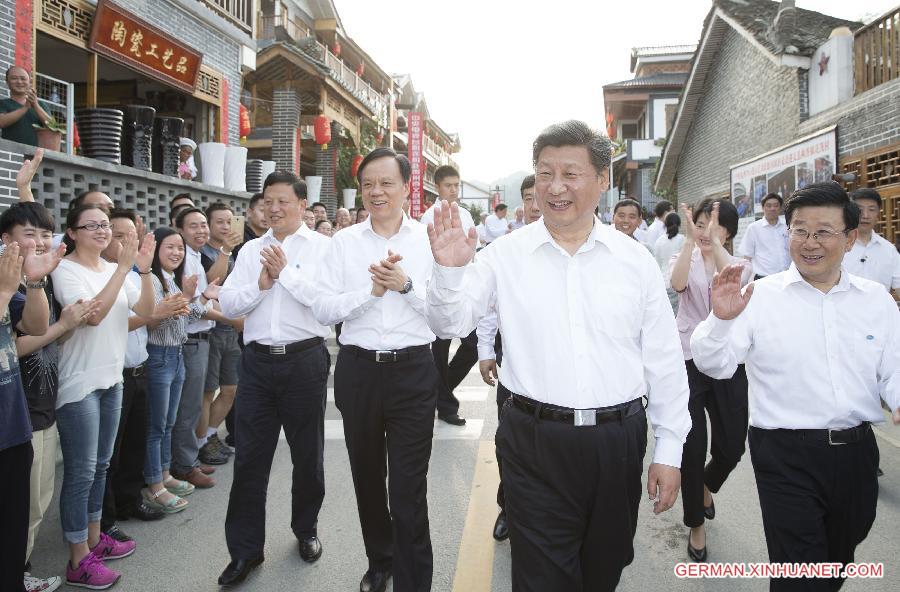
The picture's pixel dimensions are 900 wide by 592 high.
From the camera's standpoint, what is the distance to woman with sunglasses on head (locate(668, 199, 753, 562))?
147 inches

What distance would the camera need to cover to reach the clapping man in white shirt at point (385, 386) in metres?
3.21

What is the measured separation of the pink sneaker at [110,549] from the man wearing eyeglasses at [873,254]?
5.93 meters

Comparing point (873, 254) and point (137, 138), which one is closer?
point (873, 254)

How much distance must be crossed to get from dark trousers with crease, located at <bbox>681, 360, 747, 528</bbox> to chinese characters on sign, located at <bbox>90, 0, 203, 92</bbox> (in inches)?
322

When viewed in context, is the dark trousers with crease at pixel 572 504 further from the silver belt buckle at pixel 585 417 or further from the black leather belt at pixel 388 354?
the black leather belt at pixel 388 354

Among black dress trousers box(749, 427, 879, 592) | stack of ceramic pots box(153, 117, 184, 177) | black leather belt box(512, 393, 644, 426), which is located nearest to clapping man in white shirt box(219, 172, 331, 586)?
black leather belt box(512, 393, 644, 426)

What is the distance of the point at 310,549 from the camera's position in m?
3.71

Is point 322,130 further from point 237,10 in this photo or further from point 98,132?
point 98,132

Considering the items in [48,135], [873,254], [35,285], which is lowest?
[35,285]

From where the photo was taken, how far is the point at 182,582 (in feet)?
11.3

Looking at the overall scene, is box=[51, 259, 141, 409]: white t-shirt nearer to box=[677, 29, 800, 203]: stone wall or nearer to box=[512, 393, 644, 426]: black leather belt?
box=[512, 393, 644, 426]: black leather belt

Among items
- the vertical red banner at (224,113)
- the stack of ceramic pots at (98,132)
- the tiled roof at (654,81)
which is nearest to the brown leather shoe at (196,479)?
the stack of ceramic pots at (98,132)

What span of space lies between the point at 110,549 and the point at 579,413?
291 cm

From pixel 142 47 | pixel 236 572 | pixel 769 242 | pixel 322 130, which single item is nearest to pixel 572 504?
pixel 236 572
